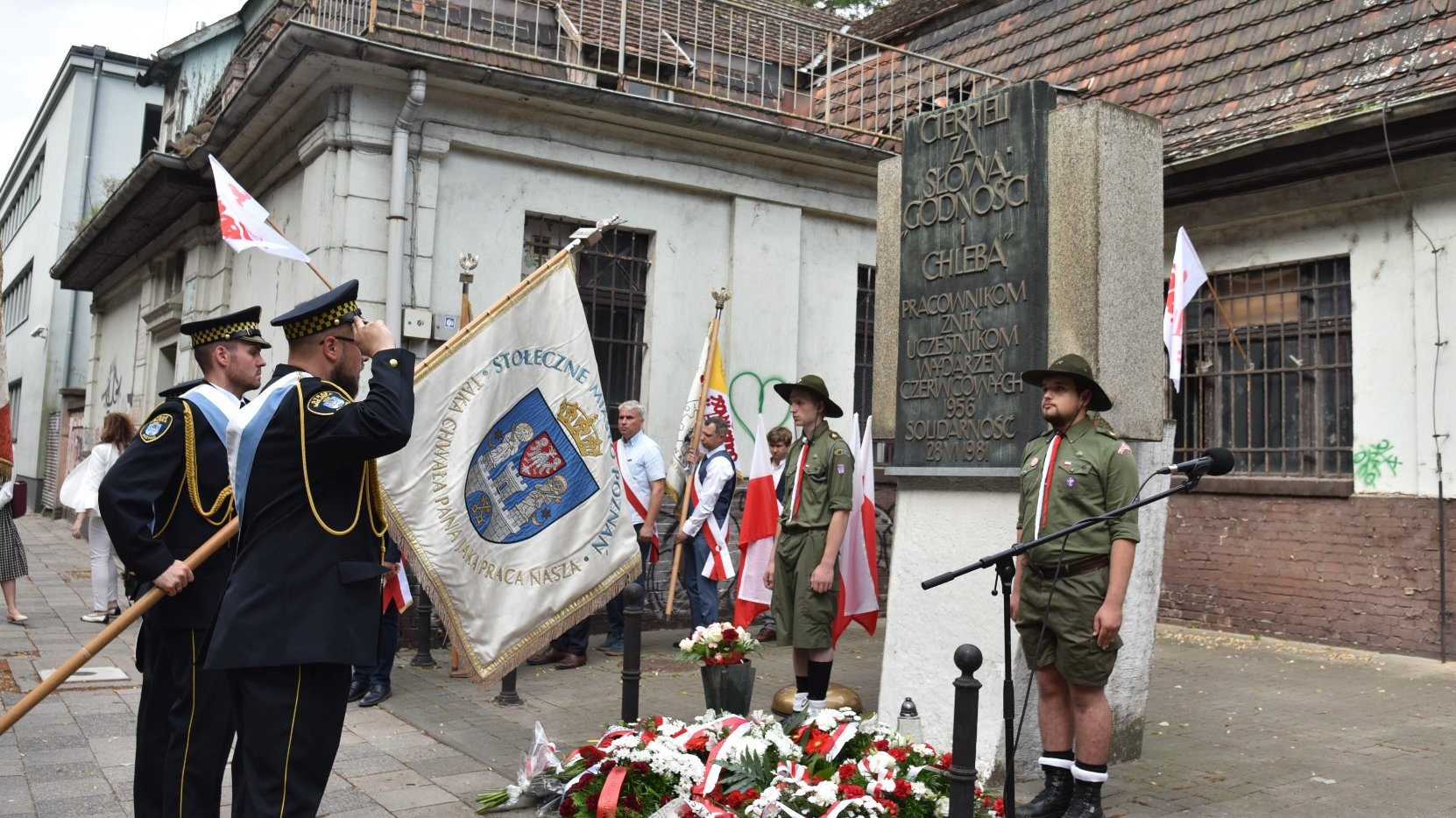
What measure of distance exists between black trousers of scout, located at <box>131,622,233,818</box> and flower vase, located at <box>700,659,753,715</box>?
2.61m

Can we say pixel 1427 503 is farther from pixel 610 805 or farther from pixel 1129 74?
pixel 610 805

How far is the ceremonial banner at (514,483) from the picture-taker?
5.99 m

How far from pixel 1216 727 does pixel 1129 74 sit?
8.32 meters

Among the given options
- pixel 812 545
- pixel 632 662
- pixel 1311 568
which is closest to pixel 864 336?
pixel 1311 568

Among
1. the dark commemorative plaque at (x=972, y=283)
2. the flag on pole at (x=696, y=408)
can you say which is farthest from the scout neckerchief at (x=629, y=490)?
the dark commemorative plaque at (x=972, y=283)

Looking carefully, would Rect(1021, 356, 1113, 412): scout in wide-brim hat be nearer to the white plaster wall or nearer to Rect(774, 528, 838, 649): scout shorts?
Rect(774, 528, 838, 649): scout shorts

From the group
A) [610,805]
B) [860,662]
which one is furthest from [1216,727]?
[610,805]

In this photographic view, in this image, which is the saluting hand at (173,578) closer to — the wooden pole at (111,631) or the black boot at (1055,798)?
the wooden pole at (111,631)

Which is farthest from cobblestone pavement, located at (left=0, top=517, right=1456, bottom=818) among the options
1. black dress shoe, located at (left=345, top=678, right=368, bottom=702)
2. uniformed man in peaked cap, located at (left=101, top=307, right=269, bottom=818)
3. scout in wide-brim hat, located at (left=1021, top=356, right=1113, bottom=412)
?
scout in wide-brim hat, located at (left=1021, top=356, right=1113, bottom=412)

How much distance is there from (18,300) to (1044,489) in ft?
128

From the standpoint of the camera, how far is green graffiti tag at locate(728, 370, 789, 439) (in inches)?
446

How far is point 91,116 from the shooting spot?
2869 cm

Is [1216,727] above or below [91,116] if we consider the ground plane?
below

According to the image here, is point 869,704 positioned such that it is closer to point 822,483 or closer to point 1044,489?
point 822,483
